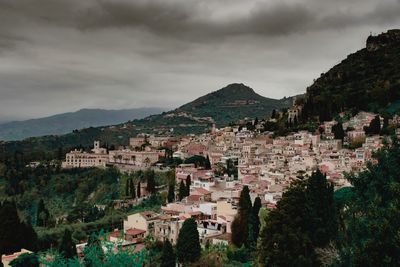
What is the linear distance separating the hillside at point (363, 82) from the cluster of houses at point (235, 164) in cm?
347

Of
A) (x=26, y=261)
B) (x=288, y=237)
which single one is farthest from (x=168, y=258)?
(x=288, y=237)

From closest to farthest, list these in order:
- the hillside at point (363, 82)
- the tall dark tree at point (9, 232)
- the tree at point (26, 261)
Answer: the tree at point (26, 261) < the tall dark tree at point (9, 232) < the hillside at point (363, 82)

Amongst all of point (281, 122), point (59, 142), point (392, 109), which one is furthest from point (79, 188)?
point (59, 142)

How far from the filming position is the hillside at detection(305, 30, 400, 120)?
57188 mm

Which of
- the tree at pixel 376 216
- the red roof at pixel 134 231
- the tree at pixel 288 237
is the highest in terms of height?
the tree at pixel 376 216

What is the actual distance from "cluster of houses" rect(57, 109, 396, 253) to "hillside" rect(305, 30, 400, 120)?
3.47m

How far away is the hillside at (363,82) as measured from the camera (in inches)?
2251

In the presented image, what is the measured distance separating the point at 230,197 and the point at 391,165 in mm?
21218

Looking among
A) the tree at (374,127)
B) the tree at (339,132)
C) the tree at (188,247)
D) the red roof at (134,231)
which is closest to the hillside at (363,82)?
the tree at (339,132)

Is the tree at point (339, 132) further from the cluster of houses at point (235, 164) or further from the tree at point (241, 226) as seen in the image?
the tree at point (241, 226)

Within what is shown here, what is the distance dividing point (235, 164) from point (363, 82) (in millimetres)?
27208

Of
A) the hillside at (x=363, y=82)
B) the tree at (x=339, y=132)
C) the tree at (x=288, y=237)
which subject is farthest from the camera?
the hillside at (x=363, y=82)

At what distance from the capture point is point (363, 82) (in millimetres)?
67875

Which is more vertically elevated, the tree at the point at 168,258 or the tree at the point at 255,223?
the tree at the point at 255,223
